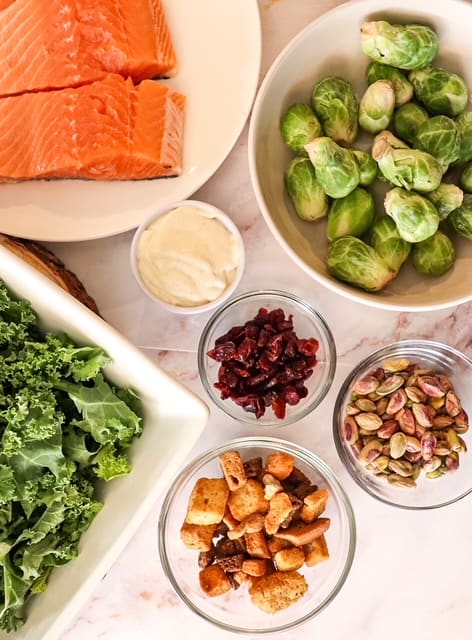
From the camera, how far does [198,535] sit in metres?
1.70

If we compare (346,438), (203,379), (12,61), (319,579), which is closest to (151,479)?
(203,379)

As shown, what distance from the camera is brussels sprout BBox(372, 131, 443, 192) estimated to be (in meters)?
1.50

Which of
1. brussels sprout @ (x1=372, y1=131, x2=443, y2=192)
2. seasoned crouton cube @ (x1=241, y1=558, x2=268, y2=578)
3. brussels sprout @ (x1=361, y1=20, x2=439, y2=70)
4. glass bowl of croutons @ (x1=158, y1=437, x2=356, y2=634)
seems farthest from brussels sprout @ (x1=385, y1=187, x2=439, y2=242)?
seasoned crouton cube @ (x1=241, y1=558, x2=268, y2=578)

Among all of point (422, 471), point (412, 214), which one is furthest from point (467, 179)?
point (422, 471)

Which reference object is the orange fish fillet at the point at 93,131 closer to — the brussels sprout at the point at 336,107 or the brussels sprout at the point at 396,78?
the brussels sprout at the point at 336,107

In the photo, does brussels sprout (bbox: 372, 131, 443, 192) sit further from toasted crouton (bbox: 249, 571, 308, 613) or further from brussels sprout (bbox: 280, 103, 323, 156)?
toasted crouton (bbox: 249, 571, 308, 613)

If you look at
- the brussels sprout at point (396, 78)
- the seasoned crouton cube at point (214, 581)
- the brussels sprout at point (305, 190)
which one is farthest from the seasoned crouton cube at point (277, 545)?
the brussels sprout at point (396, 78)

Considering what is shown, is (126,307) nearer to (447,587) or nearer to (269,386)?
(269,386)

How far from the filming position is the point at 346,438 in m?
1.69

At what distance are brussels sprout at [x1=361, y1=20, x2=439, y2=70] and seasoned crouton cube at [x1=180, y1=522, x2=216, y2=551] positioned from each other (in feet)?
3.54

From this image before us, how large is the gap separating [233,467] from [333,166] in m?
0.68

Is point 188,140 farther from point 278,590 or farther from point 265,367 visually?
point 278,590

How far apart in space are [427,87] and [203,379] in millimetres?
787

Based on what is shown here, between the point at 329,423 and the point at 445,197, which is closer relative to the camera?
the point at 445,197
